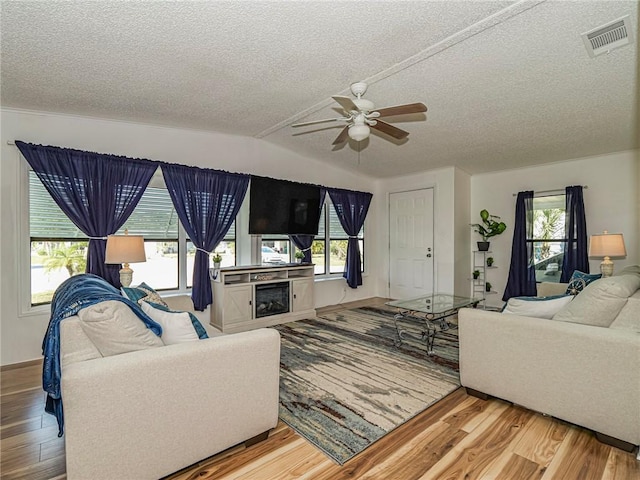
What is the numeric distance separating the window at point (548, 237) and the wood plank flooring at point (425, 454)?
3547 millimetres

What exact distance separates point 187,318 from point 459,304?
310 cm

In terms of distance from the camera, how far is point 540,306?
7.69 ft

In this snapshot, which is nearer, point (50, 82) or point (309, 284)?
point (50, 82)

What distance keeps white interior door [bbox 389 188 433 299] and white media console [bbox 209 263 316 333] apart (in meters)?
2.10

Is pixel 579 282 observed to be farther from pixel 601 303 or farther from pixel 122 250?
pixel 122 250

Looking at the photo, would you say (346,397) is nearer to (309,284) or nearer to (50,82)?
(309,284)

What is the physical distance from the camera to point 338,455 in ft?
6.26

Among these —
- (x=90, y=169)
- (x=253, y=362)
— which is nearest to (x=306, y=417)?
(x=253, y=362)

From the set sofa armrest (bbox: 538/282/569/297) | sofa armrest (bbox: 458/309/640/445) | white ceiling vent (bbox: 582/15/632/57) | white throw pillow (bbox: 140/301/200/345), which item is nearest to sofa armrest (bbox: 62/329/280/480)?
white throw pillow (bbox: 140/301/200/345)

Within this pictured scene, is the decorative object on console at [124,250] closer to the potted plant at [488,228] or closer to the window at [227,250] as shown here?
the window at [227,250]

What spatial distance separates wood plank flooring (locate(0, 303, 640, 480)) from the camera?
5.74 feet

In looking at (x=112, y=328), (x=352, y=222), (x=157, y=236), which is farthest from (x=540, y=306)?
(x=157, y=236)

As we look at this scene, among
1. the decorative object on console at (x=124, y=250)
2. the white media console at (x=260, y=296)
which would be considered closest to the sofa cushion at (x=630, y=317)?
the white media console at (x=260, y=296)

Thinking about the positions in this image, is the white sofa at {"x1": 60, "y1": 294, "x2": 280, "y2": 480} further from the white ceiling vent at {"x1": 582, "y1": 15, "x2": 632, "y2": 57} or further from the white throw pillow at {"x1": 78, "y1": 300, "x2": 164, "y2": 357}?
the white ceiling vent at {"x1": 582, "y1": 15, "x2": 632, "y2": 57}
